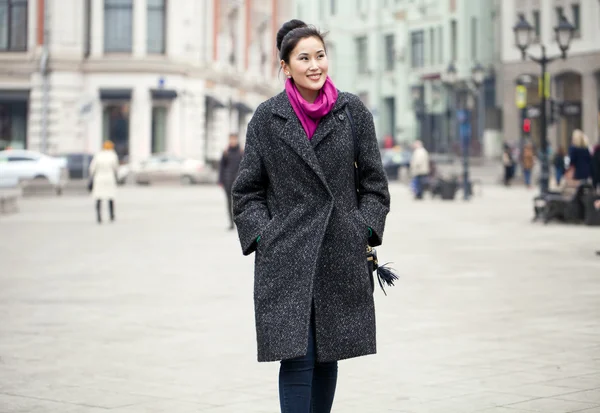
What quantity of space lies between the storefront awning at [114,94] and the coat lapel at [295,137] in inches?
2214

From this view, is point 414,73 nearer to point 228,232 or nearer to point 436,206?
point 436,206

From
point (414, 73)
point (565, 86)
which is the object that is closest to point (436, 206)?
point (565, 86)

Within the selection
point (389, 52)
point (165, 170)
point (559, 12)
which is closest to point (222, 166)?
point (165, 170)

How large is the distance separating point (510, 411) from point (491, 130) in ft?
242

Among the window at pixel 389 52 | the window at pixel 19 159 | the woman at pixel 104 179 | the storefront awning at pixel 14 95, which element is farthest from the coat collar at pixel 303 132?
the window at pixel 389 52

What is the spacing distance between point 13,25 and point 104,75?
472 cm

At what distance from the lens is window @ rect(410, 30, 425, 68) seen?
89169 millimetres

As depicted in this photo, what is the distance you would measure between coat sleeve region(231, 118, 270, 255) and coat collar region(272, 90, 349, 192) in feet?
0.51

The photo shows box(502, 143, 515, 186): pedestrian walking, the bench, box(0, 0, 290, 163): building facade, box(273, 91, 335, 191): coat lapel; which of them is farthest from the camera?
box(0, 0, 290, 163): building facade

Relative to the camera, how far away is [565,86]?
70.3 metres

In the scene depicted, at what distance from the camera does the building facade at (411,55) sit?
81.1 m

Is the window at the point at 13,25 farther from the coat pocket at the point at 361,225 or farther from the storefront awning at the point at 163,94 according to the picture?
the coat pocket at the point at 361,225

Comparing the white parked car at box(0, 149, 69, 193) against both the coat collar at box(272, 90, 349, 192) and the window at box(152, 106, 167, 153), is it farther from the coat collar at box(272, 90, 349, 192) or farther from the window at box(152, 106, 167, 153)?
the coat collar at box(272, 90, 349, 192)

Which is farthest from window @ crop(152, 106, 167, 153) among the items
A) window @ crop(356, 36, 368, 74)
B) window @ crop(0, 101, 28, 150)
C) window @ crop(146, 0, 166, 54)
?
window @ crop(356, 36, 368, 74)
